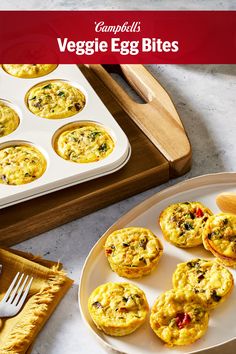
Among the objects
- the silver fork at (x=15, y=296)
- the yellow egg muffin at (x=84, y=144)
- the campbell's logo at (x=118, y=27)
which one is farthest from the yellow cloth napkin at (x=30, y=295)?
the campbell's logo at (x=118, y=27)

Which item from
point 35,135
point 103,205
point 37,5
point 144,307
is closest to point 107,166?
point 103,205

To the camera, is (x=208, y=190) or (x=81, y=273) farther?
(x=208, y=190)

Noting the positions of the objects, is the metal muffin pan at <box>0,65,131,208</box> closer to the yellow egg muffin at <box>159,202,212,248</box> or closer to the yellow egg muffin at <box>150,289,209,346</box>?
the yellow egg muffin at <box>159,202,212,248</box>

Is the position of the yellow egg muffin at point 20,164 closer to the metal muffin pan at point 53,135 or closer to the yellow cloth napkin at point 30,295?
the metal muffin pan at point 53,135

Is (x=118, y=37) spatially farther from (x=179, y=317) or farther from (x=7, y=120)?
(x=179, y=317)

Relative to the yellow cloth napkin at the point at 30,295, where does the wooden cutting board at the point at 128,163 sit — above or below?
above

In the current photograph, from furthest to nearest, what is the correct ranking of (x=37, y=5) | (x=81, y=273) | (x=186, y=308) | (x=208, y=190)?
(x=37, y=5), (x=208, y=190), (x=81, y=273), (x=186, y=308)

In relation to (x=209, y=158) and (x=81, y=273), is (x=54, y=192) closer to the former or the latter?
(x=81, y=273)
